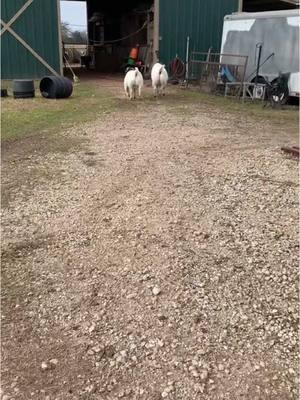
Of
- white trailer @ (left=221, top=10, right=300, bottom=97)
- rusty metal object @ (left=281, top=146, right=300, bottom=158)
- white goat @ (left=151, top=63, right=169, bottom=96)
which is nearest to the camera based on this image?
rusty metal object @ (left=281, top=146, right=300, bottom=158)

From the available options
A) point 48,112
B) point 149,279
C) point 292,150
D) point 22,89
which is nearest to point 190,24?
point 22,89

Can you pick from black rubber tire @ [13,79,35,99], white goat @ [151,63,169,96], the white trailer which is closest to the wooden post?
the white trailer

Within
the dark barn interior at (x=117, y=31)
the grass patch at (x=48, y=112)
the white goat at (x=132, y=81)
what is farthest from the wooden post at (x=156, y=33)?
the white goat at (x=132, y=81)

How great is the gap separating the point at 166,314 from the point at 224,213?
5.77 feet

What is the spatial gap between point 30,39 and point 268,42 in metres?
7.94

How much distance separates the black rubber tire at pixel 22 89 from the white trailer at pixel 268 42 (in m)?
6.48

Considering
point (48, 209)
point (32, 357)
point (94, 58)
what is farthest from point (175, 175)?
point (94, 58)

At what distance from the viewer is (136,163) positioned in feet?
20.2

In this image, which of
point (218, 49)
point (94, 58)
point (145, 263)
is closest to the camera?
point (145, 263)

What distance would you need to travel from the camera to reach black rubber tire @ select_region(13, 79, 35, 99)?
38.7 feet

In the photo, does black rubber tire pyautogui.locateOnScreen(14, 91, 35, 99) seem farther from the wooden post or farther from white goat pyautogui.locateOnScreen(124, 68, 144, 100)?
the wooden post

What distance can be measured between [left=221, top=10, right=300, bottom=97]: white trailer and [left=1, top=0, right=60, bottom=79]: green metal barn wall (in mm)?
5960

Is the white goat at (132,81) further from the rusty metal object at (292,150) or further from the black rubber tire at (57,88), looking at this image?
the rusty metal object at (292,150)

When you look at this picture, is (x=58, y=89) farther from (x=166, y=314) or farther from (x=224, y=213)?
(x=166, y=314)
